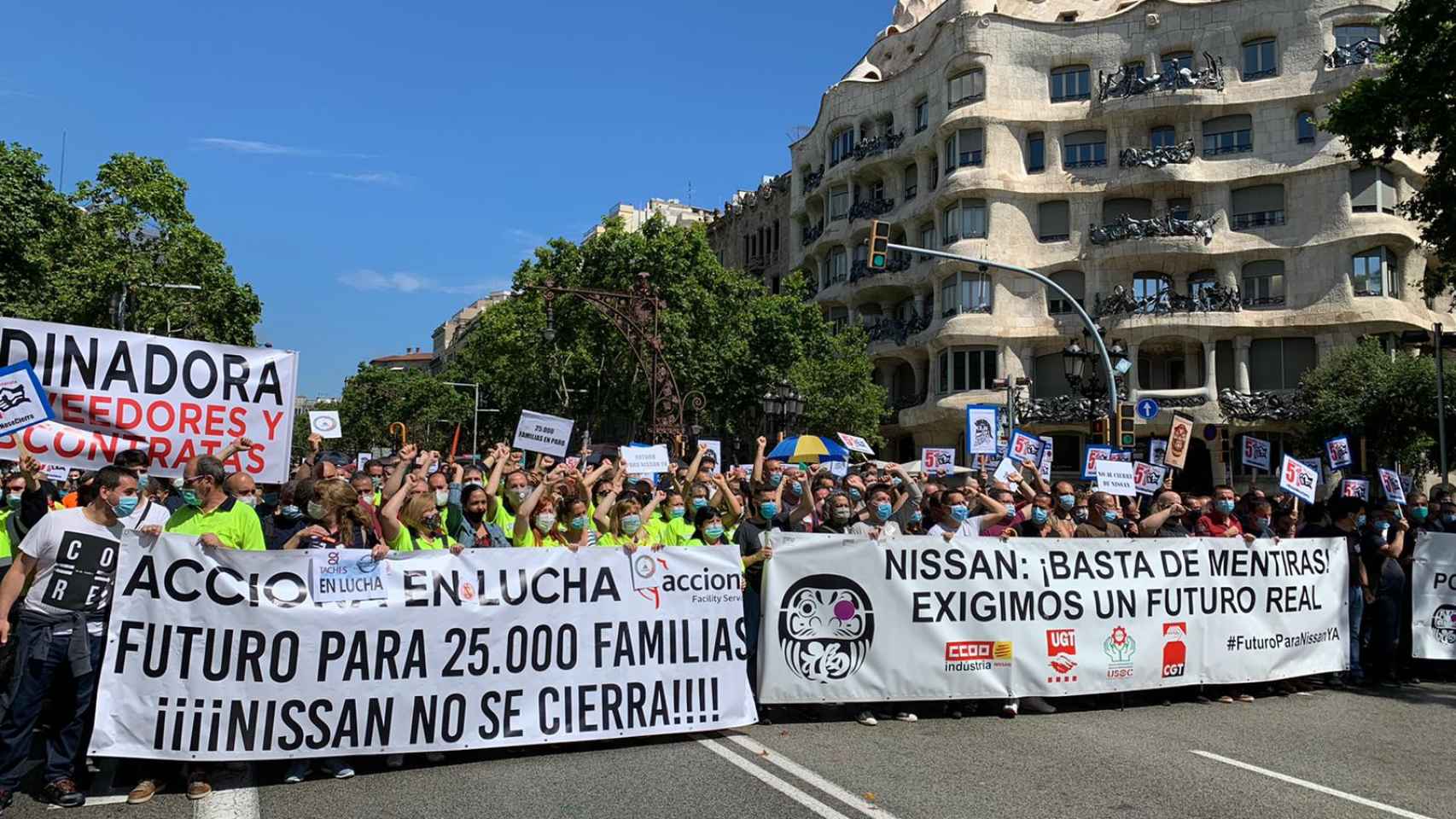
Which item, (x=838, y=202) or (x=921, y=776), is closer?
(x=921, y=776)

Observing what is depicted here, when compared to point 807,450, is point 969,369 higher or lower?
higher

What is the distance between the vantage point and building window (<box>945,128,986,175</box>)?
41.3 m

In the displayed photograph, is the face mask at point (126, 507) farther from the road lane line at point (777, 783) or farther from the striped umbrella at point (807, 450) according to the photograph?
the striped umbrella at point (807, 450)

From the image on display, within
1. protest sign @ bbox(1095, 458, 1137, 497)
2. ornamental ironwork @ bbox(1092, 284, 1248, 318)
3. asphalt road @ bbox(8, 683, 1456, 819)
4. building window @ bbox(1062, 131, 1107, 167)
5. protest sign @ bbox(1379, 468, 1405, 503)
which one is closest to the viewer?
asphalt road @ bbox(8, 683, 1456, 819)

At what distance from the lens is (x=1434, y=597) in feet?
34.7

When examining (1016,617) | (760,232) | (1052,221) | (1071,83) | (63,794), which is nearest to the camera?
(63,794)

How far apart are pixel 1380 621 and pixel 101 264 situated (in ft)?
120

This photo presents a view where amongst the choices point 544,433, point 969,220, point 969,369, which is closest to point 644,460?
point 544,433

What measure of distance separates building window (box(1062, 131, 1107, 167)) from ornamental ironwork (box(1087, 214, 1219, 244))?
8.11ft

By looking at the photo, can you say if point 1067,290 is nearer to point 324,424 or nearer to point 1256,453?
point 1256,453

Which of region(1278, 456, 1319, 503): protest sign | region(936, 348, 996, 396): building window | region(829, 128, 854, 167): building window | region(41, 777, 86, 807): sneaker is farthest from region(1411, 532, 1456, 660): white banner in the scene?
region(829, 128, 854, 167): building window

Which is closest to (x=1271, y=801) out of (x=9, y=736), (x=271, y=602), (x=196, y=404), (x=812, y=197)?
(x=271, y=602)

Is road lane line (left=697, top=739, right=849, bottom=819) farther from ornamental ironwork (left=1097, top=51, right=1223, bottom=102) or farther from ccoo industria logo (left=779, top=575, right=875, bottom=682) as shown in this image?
ornamental ironwork (left=1097, top=51, right=1223, bottom=102)

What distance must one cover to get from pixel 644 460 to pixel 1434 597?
854 centimetres
